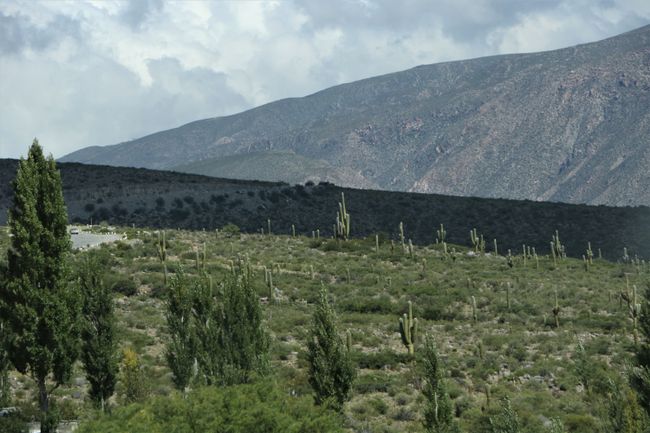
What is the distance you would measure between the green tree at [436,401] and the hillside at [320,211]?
60240 mm

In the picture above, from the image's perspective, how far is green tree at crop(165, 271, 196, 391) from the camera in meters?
34.3

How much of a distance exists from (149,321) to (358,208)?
201ft

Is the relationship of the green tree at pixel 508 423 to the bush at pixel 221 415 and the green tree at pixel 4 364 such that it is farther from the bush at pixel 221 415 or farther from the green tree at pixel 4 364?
the green tree at pixel 4 364

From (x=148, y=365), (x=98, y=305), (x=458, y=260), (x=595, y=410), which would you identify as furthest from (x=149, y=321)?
(x=458, y=260)

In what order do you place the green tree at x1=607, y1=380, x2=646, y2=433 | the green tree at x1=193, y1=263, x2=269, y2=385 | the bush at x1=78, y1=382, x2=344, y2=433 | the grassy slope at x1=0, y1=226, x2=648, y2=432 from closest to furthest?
the bush at x1=78, y1=382, x2=344, y2=433 < the green tree at x1=607, y1=380, x2=646, y2=433 < the green tree at x1=193, y1=263, x2=269, y2=385 < the grassy slope at x1=0, y1=226, x2=648, y2=432

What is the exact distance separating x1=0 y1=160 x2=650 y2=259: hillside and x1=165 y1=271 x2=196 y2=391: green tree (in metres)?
56.3

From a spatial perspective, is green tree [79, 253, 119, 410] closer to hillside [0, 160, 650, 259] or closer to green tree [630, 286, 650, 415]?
green tree [630, 286, 650, 415]

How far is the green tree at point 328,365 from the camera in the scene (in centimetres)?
3459

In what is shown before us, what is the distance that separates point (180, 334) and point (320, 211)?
71303mm

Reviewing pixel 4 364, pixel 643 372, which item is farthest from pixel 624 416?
pixel 4 364

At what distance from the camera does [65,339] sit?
31.6m

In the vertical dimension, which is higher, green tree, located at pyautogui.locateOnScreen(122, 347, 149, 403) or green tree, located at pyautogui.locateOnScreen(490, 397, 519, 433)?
green tree, located at pyautogui.locateOnScreen(122, 347, 149, 403)

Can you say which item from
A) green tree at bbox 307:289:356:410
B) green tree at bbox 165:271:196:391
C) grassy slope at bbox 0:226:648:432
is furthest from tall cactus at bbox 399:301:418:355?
green tree at bbox 165:271:196:391

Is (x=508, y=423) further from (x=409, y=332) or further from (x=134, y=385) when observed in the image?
(x=409, y=332)
